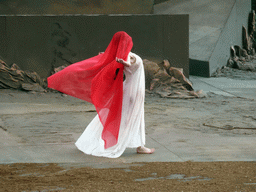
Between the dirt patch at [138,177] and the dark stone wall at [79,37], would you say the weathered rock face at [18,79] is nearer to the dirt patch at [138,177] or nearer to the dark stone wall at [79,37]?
the dark stone wall at [79,37]


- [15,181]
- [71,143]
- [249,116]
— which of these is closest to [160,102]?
[249,116]

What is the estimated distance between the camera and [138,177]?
4727 millimetres

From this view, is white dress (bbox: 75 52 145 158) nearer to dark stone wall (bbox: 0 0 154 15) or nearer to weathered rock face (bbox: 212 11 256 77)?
dark stone wall (bbox: 0 0 154 15)

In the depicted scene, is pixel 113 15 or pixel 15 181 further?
pixel 113 15

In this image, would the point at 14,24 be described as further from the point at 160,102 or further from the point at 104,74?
the point at 104,74

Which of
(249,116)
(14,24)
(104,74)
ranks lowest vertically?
(249,116)

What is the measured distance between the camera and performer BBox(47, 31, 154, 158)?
5711mm

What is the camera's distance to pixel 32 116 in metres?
8.48

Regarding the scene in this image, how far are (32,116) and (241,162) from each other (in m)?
4.47

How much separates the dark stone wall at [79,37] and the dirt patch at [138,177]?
24.2 ft

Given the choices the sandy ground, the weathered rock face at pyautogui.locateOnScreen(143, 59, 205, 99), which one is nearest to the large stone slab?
the weathered rock face at pyautogui.locateOnScreen(143, 59, 205, 99)

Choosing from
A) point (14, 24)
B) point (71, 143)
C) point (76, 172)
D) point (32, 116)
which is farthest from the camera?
point (14, 24)

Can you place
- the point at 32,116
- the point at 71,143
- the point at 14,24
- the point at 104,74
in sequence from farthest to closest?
the point at 14,24 < the point at 32,116 < the point at 71,143 < the point at 104,74

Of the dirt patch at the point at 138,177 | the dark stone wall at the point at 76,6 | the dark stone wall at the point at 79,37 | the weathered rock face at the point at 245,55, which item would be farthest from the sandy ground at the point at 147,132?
the weathered rock face at the point at 245,55
